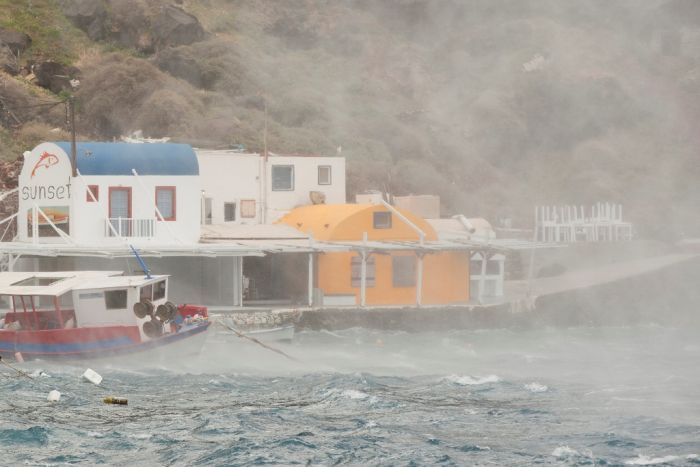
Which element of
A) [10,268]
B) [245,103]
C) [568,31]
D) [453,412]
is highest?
[568,31]

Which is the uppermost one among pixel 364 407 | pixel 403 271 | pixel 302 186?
pixel 302 186

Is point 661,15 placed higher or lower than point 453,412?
higher

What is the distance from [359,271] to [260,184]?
6688 millimetres

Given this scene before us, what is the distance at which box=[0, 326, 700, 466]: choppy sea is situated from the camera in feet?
80.3

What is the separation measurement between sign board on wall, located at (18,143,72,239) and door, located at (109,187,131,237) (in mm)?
1405

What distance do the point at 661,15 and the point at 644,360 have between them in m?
40.3

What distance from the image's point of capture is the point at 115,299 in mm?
36844

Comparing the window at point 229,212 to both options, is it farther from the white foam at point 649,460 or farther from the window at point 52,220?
the white foam at point 649,460

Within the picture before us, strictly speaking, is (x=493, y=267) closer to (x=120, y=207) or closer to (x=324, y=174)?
(x=324, y=174)

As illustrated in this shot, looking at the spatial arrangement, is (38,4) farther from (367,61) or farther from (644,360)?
(644,360)

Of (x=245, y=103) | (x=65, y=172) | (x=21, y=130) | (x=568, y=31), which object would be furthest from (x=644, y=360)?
(x=568, y=31)

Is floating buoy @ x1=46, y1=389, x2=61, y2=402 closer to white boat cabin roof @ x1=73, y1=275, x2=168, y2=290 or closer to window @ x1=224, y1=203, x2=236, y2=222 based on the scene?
white boat cabin roof @ x1=73, y1=275, x2=168, y2=290

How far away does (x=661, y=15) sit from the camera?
Answer: 7550 cm

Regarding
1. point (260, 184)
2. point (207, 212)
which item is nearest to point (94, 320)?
point (207, 212)
